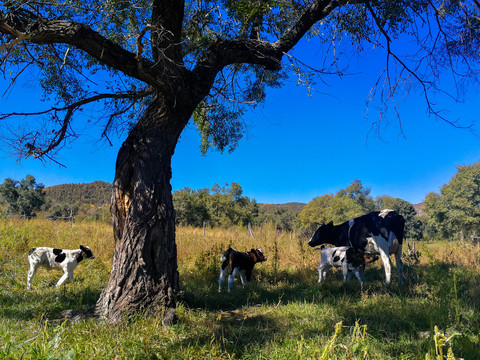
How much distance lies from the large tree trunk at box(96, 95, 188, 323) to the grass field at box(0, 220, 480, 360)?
34 centimetres

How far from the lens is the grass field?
301cm

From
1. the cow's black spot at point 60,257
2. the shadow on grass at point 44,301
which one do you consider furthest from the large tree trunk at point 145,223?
the cow's black spot at point 60,257

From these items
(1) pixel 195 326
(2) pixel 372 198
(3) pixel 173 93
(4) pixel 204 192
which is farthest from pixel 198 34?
(2) pixel 372 198

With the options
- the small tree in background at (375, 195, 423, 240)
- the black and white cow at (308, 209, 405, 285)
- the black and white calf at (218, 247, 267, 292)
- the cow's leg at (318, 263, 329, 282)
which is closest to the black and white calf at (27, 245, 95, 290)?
the black and white calf at (218, 247, 267, 292)

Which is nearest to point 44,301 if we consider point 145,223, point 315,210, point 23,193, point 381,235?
point 145,223

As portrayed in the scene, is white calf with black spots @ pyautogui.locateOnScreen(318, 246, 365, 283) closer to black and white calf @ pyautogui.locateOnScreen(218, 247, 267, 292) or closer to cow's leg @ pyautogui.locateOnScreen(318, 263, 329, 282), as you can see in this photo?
cow's leg @ pyautogui.locateOnScreen(318, 263, 329, 282)

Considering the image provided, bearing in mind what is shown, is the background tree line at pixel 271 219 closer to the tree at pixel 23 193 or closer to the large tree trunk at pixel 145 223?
the tree at pixel 23 193

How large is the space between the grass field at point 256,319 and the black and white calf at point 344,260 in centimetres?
34

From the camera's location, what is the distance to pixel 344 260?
7.97m

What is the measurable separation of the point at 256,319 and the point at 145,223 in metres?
2.41

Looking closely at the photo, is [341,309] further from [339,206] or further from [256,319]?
[339,206]

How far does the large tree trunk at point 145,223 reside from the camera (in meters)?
4.74

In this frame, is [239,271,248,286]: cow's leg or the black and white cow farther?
the black and white cow

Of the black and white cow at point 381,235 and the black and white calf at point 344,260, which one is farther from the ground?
the black and white cow at point 381,235
